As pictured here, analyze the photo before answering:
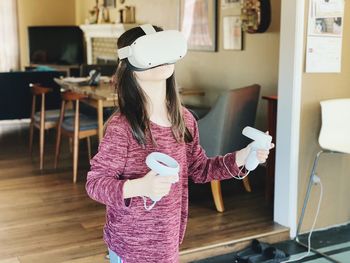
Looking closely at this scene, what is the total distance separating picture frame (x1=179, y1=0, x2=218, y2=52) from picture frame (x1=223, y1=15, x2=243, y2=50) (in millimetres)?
166

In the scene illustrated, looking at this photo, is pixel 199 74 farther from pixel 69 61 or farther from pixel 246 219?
pixel 69 61

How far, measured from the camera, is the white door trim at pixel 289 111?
2.97m

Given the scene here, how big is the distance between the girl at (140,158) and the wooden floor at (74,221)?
1.27 meters

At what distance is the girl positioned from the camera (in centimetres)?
143

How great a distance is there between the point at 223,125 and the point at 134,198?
2.05 meters

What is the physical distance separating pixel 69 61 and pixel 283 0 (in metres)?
6.61

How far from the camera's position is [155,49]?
1.41 metres

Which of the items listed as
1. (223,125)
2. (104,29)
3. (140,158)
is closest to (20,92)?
(104,29)

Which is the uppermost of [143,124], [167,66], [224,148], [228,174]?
[167,66]

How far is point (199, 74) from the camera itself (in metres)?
5.25

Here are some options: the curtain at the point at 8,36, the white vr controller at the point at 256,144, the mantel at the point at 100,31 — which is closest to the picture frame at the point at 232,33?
the mantel at the point at 100,31

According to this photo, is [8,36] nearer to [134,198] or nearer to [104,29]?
[104,29]

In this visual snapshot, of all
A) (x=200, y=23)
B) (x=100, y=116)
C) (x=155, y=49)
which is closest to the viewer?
(x=155, y=49)

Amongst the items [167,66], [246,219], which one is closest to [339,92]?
[246,219]
